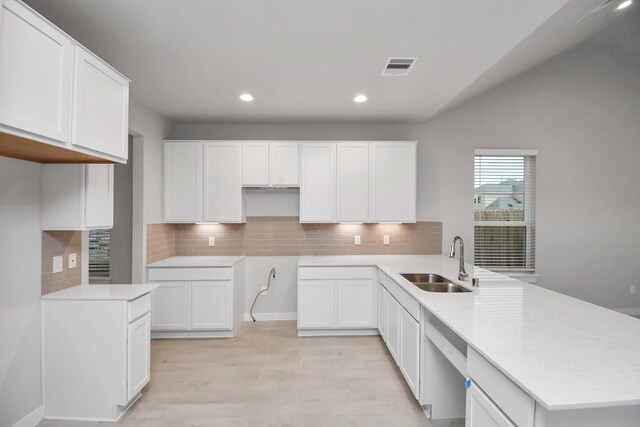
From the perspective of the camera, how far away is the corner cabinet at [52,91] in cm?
139

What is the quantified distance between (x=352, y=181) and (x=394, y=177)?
53 centimetres

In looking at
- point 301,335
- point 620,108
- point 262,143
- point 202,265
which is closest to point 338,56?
point 262,143

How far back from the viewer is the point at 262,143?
4.02 m

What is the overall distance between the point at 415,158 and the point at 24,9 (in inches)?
143

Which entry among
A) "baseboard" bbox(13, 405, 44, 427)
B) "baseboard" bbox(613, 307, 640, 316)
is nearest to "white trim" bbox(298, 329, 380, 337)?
"baseboard" bbox(13, 405, 44, 427)

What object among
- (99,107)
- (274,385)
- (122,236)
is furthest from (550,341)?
(122,236)

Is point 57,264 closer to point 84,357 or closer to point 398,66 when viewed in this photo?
point 84,357

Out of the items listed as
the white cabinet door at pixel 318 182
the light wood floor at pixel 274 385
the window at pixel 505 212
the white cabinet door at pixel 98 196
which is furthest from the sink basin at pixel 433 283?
A: the white cabinet door at pixel 98 196

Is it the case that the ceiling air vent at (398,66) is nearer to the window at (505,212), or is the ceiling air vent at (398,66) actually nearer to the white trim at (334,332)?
the window at (505,212)

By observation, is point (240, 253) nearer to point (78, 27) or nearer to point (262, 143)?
point (262, 143)

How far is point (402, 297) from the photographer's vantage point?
2744 millimetres

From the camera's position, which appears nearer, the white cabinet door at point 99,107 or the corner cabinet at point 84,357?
the white cabinet door at point 99,107

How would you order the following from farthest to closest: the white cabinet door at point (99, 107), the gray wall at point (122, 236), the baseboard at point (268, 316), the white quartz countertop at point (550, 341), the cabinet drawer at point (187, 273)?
1. the baseboard at point (268, 316)
2. the gray wall at point (122, 236)
3. the cabinet drawer at point (187, 273)
4. the white cabinet door at point (99, 107)
5. the white quartz countertop at point (550, 341)

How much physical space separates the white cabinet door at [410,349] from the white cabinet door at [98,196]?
250cm
